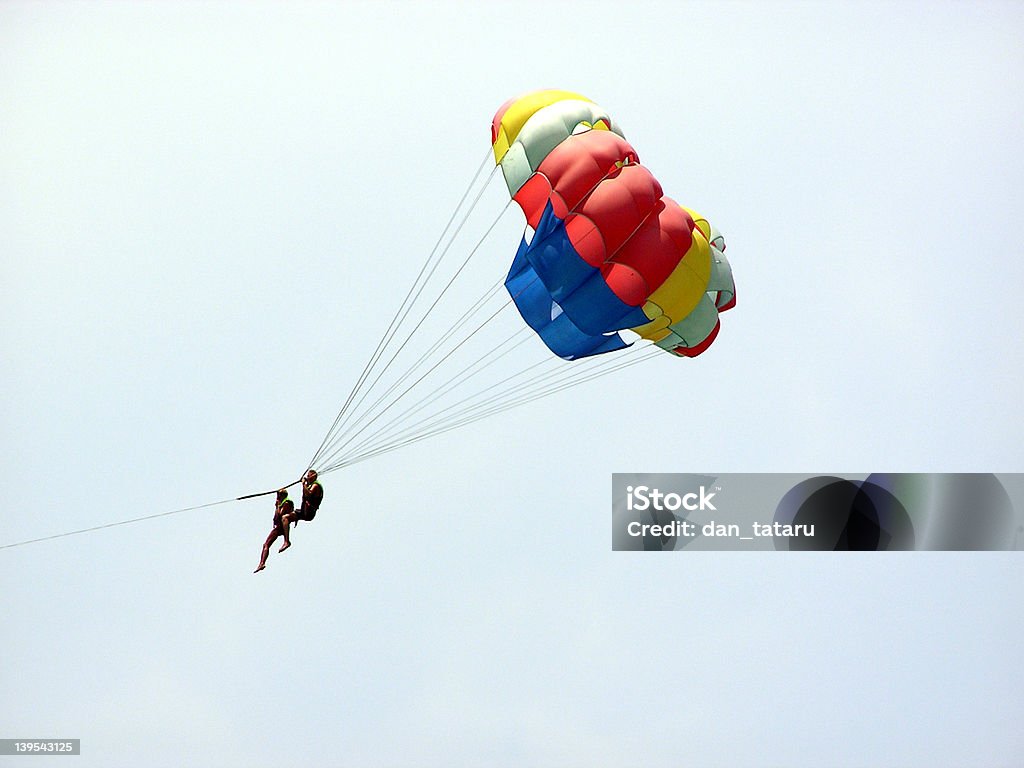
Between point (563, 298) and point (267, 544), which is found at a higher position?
point (563, 298)

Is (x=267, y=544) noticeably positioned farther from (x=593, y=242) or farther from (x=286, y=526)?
(x=593, y=242)

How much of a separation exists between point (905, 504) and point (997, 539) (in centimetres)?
159

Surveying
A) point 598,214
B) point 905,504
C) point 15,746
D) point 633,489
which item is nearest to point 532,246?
point 598,214

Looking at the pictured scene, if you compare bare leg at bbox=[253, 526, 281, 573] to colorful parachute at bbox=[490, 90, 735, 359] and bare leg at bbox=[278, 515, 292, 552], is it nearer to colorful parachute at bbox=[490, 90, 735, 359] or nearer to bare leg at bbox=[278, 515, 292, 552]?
bare leg at bbox=[278, 515, 292, 552]

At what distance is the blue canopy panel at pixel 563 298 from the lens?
25984 millimetres

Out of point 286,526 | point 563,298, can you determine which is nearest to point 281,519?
point 286,526

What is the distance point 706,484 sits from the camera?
2947 centimetres

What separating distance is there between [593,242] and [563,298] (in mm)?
1004

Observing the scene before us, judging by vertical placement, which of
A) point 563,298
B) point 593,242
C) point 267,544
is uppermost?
point 593,242

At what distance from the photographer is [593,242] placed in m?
25.8

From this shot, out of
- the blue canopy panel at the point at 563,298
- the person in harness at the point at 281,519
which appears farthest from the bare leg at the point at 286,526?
the blue canopy panel at the point at 563,298

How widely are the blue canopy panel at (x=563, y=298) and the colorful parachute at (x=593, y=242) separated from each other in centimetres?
1

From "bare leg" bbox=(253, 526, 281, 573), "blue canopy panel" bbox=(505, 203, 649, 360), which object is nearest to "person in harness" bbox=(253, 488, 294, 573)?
"bare leg" bbox=(253, 526, 281, 573)

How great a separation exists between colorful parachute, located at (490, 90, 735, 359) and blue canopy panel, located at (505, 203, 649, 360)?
1 centimetres
